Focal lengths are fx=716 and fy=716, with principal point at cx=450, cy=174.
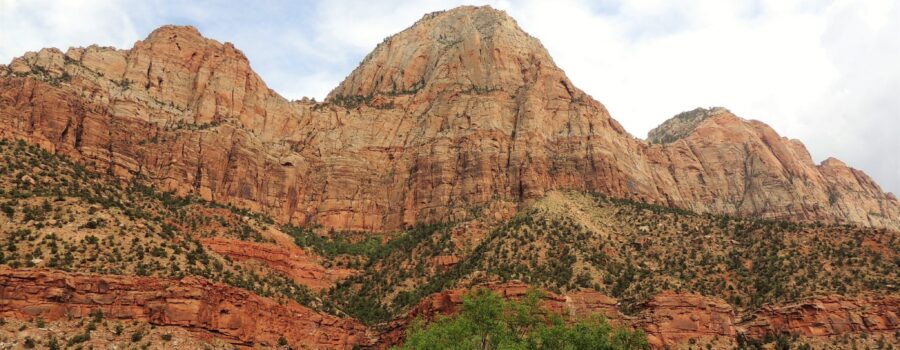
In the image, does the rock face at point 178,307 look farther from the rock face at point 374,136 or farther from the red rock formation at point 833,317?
the red rock formation at point 833,317

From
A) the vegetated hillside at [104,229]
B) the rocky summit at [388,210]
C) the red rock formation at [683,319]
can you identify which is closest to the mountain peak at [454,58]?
the rocky summit at [388,210]

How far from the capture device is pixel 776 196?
12719cm

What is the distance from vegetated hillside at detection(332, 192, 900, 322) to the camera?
70.3 meters

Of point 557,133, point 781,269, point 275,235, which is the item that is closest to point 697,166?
point 557,133

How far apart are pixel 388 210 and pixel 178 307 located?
156 feet

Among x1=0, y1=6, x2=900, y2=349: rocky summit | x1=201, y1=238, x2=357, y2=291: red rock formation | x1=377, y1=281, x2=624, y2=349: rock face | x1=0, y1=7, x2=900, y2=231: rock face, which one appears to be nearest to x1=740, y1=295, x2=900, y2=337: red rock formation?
x1=0, y1=6, x2=900, y2=349: rocky summit

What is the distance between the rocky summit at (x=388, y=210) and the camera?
Answer: 2462 inches

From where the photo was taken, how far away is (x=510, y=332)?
54.5 m

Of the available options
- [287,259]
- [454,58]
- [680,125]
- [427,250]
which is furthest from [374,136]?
[680,125]

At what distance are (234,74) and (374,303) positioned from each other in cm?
4867

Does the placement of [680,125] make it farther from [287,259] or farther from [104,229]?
[104,229]

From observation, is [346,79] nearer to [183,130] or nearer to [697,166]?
[183,130]

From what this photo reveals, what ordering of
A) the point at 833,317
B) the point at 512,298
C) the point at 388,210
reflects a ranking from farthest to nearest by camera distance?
the point at 388,210
the point at 512,298
the point at 833,317

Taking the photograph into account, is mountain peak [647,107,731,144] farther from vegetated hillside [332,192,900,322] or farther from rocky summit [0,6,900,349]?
vegetated hillside [332,192,900,322]
